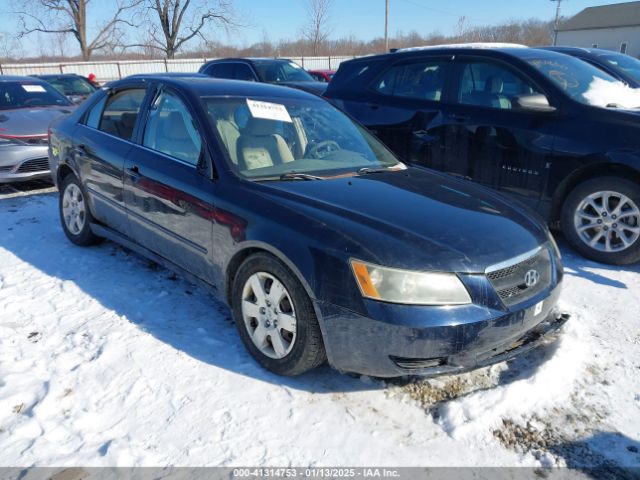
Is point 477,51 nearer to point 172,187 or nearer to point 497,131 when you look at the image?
point 497,131

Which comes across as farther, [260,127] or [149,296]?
[149,296]

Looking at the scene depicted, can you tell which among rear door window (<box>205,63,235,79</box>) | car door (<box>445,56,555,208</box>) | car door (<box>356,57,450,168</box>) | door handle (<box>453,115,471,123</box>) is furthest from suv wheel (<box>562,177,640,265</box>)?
rear door window (<box>205,63,235,79</box>)

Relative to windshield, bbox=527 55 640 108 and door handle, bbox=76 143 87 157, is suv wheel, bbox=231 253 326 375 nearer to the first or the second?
door handle, bbox=76 143 87 157

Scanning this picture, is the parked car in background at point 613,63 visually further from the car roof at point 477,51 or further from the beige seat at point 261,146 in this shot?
the beige seat at point 261,146

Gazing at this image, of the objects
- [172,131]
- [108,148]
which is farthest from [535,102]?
[108,148]

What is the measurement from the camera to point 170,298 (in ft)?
12.4

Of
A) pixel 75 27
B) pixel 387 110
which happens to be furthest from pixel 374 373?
pixel 75 27

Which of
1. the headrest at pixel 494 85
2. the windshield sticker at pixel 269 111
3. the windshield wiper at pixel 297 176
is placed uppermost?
the headrest at pixel 494 85

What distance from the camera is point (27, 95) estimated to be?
7941mm

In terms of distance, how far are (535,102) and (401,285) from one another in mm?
3009

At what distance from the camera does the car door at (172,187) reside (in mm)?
3174

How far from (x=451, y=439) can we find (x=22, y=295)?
319 centimetres

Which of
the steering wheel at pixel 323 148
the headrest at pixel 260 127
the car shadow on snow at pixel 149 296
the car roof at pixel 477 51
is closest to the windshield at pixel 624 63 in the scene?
the car roof at pixel 477 51

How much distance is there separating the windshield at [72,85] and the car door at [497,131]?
423 inches
